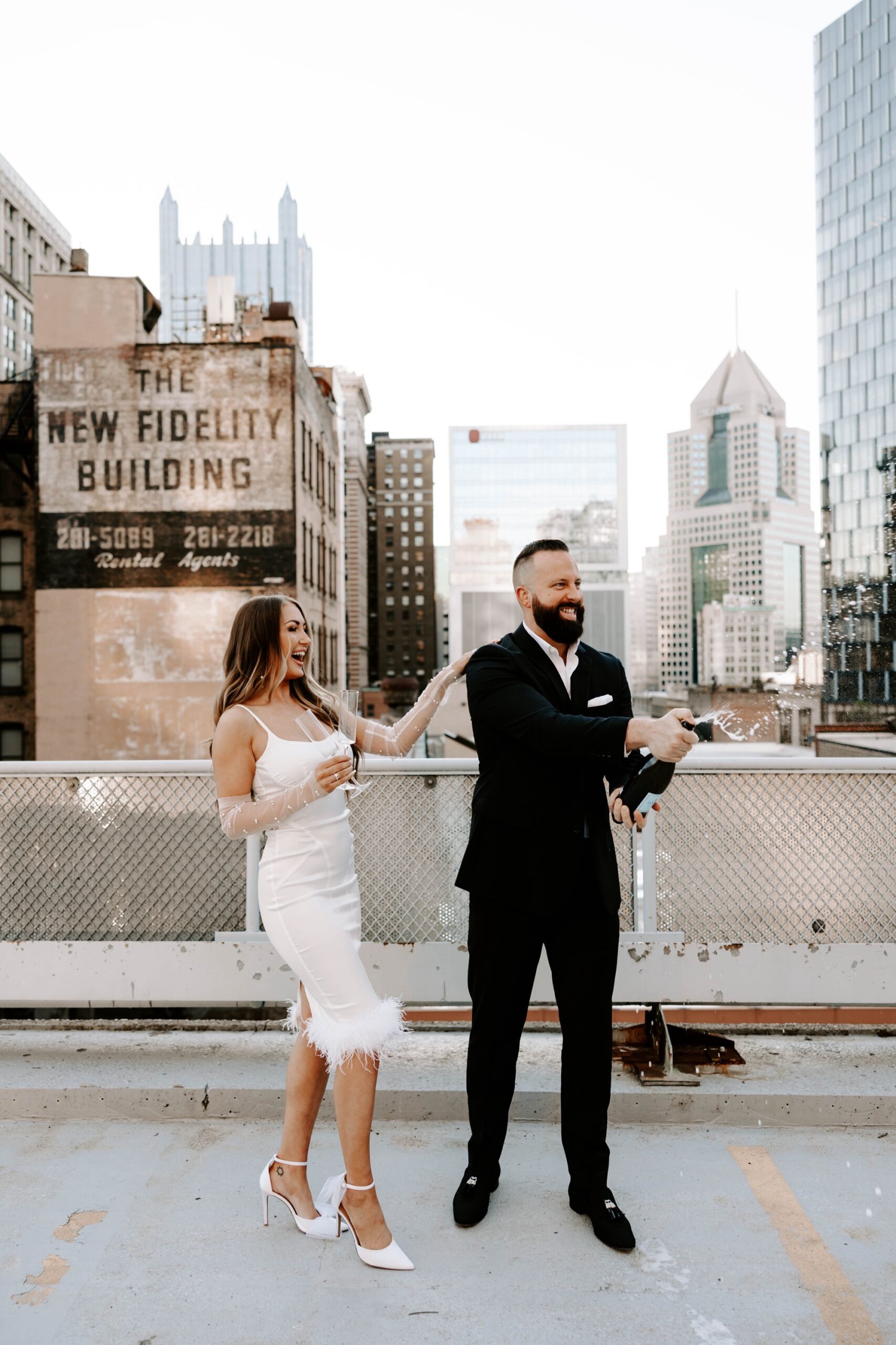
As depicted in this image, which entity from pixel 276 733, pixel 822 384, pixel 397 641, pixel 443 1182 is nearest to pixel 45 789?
pixel 276 733

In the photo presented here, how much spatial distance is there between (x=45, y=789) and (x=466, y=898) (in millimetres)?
2137

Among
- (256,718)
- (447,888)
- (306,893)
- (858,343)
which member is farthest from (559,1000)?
(858,343)

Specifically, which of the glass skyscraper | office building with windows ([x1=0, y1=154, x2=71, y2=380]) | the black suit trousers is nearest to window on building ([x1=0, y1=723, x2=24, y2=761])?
the black suit trousers

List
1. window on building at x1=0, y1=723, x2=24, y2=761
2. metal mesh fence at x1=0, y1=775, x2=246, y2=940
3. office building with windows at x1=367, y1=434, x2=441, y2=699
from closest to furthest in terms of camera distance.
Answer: metal mesh fence at x1=0, y1=775, x2=246, y2=940 → window on building at x1=0, y1=723, x2=24, y2=761 → office building with windows at x1=367, y1=434, x2=441, y2=699

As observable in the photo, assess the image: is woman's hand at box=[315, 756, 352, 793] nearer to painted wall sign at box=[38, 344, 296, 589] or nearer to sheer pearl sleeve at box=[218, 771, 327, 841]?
sheer pearl sleeve at box=[218, 771, 327, 841]

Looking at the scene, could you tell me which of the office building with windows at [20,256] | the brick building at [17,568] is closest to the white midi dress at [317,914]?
the brick building at [17,568]

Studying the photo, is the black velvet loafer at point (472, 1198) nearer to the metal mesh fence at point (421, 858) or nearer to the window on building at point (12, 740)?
the metal mesh fence at point (421, 858)

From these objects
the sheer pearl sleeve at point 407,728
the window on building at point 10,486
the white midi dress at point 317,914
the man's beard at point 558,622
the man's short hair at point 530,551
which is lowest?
the white midi dress at point 317,914

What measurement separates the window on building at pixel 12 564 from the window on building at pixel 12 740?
5.64 m

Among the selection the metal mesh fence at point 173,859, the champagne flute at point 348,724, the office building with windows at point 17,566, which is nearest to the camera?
the champagne flute at point 348,724

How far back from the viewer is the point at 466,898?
4.81m

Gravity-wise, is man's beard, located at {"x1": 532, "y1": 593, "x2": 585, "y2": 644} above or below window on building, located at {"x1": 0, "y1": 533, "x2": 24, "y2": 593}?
below

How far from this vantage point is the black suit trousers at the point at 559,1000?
127 inches

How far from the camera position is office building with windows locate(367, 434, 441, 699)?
158125 millimetres
